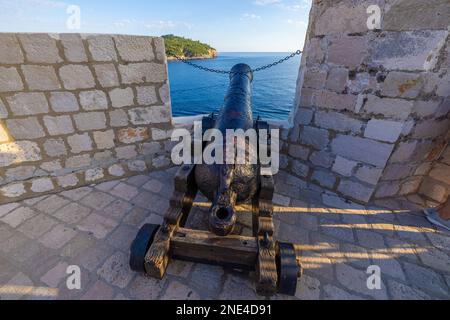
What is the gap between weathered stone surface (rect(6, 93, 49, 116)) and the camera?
270 centimetres

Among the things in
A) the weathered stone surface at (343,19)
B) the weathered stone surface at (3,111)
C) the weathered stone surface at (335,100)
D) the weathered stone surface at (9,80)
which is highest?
the weathered stone surface at (343,19)

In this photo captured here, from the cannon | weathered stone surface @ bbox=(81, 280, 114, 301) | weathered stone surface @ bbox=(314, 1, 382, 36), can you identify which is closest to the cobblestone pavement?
weathered stone surface @ bbox=(81, 280, 114, 301)

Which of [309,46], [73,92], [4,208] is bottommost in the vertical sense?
[4,208]

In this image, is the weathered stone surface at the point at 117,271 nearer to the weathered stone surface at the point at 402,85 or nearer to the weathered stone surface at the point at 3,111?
the weathered stone surface at the point at 3,111

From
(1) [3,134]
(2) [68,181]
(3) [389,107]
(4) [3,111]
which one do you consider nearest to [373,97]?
(3) [389,107]

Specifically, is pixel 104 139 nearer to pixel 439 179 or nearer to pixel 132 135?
pixel 132 135

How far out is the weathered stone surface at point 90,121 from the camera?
3117mm

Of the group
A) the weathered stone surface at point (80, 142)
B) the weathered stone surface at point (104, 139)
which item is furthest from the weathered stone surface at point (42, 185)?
the weathered stone surface at point (104, 139)

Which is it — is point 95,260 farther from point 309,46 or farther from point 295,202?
point 309,46

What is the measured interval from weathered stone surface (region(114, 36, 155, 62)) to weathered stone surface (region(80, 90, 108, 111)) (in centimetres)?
62

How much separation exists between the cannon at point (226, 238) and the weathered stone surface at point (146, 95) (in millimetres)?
1650
